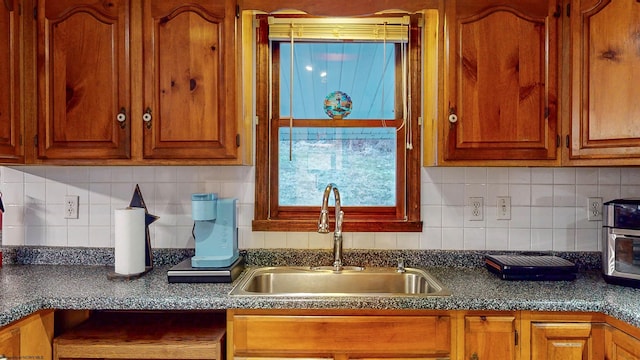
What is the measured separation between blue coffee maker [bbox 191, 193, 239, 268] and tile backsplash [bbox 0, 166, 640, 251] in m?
0.27

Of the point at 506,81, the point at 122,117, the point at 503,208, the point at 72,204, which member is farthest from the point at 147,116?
the point at 503,208

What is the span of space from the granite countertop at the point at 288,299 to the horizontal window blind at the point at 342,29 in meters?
1.19

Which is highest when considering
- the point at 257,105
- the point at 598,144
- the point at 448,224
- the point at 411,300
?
the point at 257,105

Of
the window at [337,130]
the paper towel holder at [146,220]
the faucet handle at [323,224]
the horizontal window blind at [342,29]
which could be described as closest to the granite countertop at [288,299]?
the paper towel holder at [146,220]

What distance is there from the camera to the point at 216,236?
5.80ft

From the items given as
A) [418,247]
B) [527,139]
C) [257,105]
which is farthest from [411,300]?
[257,105]

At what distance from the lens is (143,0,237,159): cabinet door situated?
171cm

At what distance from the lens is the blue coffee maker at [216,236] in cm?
174

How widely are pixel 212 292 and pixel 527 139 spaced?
4.47 ft

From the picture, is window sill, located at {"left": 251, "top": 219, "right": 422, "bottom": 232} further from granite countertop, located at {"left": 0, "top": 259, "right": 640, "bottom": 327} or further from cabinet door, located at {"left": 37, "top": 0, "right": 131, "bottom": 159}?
cabinet door, located at {"left": 37, "top": 0, "right": 131, "bottom": 159}

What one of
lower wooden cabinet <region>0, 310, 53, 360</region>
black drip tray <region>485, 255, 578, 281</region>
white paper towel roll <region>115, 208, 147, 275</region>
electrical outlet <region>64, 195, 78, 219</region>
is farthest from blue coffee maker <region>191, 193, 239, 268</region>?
black drip tray <region>485, 255, 578, 281</region>

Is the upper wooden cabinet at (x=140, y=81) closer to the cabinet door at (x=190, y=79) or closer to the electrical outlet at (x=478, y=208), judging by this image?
the cabinet door at (x=190, y=79)

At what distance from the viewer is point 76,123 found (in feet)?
5.67

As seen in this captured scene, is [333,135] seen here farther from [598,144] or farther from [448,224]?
[598,144]
